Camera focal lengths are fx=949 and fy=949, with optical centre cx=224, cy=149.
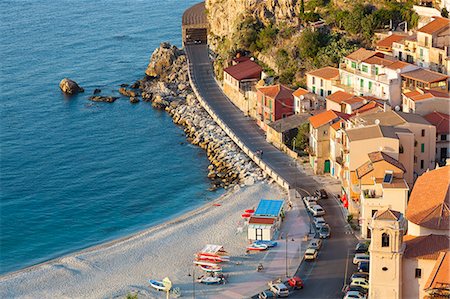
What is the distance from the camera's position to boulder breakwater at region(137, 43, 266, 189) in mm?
70269

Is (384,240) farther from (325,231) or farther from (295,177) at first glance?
(295,177)

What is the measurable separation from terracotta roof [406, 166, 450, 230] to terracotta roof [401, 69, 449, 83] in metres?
16.4

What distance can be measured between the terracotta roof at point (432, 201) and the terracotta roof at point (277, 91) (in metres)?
23.8

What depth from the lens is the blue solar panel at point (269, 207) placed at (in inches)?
2295

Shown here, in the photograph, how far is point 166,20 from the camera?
5167 inches

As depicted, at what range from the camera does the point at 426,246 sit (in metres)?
44.2

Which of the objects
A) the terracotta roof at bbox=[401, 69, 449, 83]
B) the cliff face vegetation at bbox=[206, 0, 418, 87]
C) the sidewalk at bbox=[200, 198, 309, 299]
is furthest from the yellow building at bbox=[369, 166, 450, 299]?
the cliff face vegetation at bbox=[206, 0, 418, 87]

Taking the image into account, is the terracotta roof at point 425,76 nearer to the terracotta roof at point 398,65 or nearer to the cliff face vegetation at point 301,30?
the terracotta roof at point 398,65

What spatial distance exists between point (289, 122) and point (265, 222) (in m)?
17.3

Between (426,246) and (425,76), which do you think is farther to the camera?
(425,76)

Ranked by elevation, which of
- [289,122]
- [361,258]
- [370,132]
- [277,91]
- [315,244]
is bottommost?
[315,244]

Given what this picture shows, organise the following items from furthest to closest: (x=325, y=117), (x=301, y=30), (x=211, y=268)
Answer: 1. (x=301, y=30)
2. (x=325, y=117)
3. (x=211, y=268)

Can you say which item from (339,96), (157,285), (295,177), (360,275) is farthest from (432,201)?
(339,96)

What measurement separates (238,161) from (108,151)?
1358 cm
